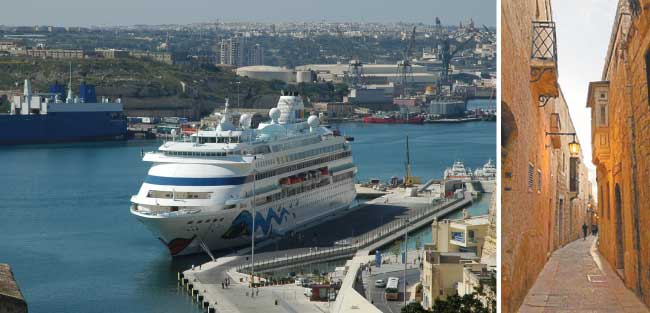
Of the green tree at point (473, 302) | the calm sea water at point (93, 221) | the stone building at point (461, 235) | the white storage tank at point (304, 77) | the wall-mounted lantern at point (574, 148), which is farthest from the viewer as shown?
the white storage tank at point (304, 77)

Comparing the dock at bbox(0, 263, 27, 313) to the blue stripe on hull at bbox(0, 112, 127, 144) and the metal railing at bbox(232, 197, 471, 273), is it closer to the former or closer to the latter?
the metal railing at bbox(232, 197, 471, 273)

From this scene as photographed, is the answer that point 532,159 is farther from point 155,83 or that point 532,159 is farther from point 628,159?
point 155,83

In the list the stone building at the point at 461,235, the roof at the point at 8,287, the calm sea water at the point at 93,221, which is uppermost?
the roof at the point at 8,287

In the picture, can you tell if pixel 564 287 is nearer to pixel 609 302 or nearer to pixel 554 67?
pixel 609 302

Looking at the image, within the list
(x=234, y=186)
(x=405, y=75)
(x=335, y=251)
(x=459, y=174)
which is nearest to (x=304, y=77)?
(x=405, y=75)

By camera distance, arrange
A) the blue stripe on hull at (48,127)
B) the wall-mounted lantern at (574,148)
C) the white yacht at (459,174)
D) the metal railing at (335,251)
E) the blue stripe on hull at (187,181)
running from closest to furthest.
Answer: the wall-mounted lantern at (574,148) < the metal railing at (335,251) < the blue stripe on hull at (187,181) < the white yacht at (459,174) < the blue stripe on hull at (48,127)

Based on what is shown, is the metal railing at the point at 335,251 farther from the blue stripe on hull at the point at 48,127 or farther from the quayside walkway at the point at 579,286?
the blue stripe on hull at the point at 48,127

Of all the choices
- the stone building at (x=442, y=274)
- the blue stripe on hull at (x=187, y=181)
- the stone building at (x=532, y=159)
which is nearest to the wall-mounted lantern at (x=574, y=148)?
the stone building at (x=532, y=159)
